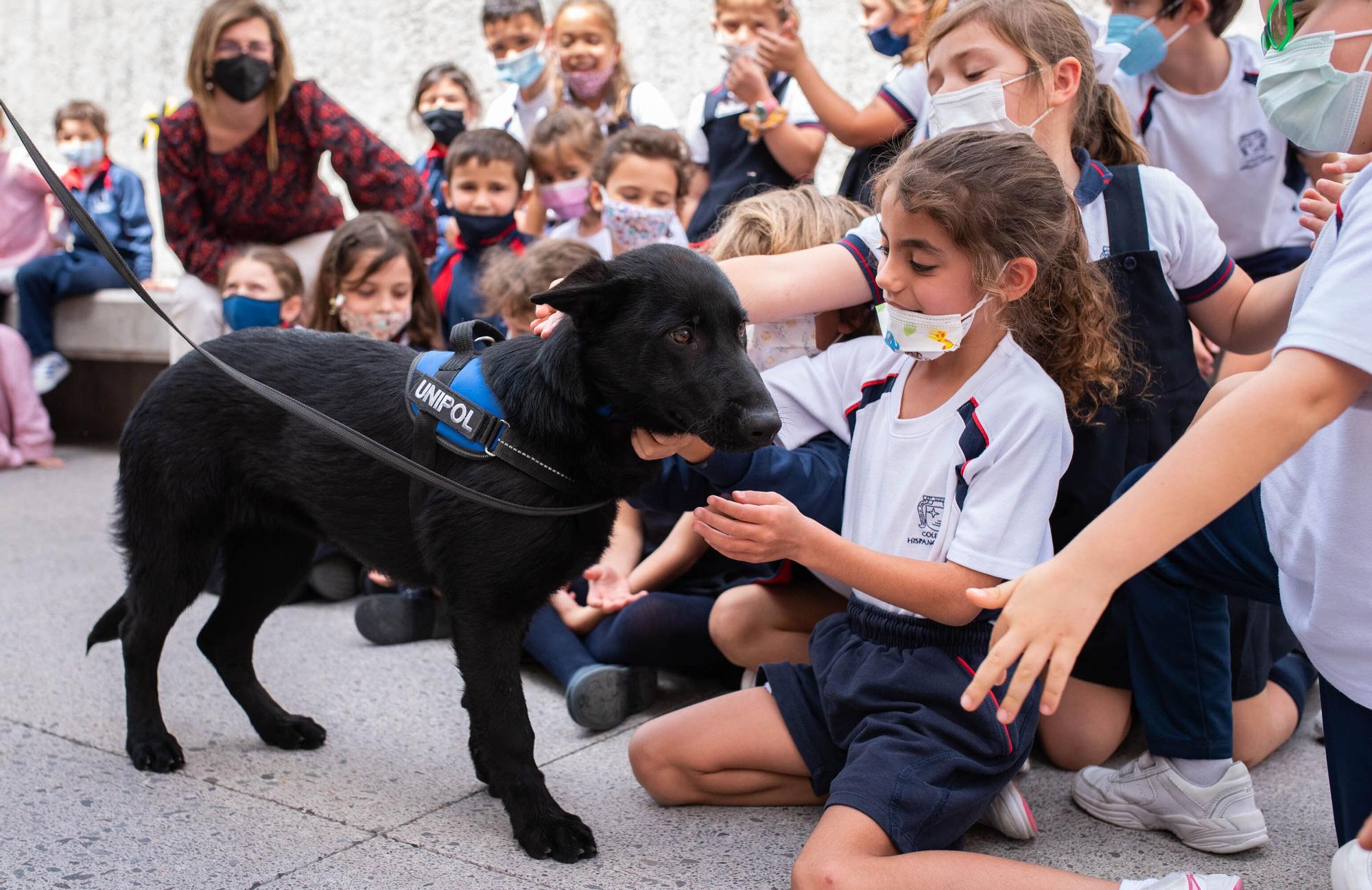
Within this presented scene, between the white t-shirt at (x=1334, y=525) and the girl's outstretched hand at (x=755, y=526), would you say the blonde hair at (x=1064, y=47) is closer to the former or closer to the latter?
the white t-shirt at (x=1334, y=525)

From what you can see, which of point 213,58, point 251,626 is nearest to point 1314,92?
point 251,626

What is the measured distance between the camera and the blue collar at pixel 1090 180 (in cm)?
252

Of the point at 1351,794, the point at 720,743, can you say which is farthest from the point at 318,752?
the point at 1351,794

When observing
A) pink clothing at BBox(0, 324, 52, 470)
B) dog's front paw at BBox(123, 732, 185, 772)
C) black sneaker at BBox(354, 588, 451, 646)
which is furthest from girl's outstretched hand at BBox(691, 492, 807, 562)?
pink clothing at BBox(0, 324, 52, 470)

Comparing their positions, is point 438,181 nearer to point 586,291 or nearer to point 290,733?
point 290,733

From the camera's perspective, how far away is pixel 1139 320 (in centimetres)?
258

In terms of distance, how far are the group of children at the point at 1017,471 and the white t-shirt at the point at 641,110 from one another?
1.31 metres

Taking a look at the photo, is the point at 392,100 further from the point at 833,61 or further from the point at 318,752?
the point at 318,752

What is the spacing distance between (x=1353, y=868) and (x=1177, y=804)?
1.83 feet

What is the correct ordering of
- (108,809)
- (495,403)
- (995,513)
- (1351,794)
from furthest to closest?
(108,809), (495,403), (995,513), (1351,794)

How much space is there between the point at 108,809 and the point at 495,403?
1.19 m

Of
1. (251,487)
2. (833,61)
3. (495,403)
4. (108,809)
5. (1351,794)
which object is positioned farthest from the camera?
(833,61)

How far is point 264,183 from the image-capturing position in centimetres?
485

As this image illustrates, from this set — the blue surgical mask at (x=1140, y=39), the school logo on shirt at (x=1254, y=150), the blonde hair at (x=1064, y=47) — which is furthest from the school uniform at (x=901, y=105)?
the school logo on shirt at (x=1254, y=150)
